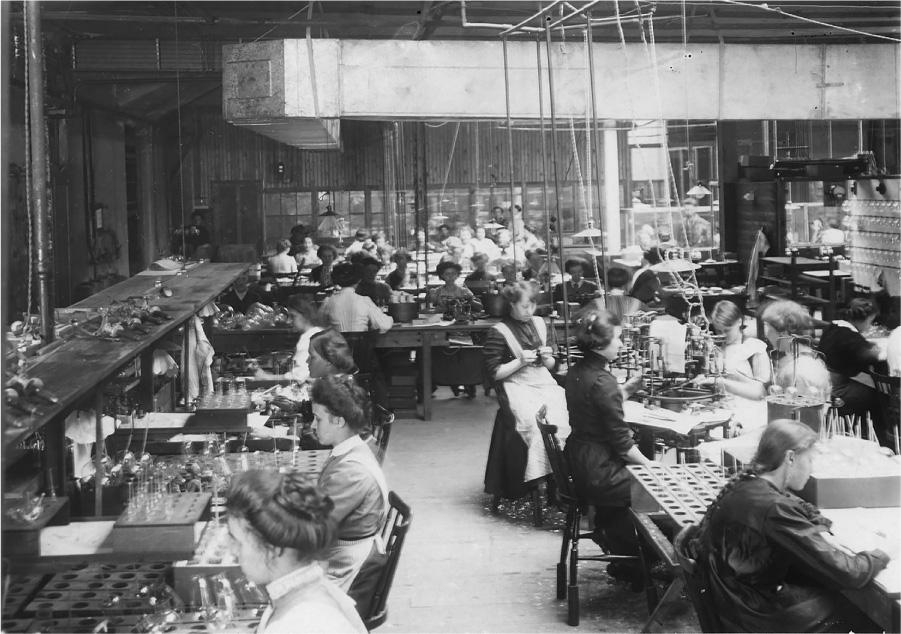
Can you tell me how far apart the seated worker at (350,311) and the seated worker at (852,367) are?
12.9ft

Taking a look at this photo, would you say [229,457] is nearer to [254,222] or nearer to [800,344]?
[800,344]

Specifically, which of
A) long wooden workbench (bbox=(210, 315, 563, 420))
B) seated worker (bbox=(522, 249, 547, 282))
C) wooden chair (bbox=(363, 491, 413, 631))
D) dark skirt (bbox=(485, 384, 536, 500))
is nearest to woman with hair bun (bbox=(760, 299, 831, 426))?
dark skirt (bbox=(485, 384, 536, 500))

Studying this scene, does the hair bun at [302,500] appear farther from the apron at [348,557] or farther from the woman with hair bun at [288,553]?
the apron at [348,557]

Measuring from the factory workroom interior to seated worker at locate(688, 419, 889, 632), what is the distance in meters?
0.01

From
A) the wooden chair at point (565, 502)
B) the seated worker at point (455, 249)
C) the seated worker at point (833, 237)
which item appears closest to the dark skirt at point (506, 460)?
the wooden chair at point (565, 502)

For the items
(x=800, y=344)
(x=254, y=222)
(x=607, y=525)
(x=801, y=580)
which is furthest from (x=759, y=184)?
(x=801, y=580)

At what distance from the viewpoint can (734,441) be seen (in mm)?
5527

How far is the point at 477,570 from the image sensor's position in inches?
260

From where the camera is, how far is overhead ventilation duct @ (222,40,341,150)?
907 cm

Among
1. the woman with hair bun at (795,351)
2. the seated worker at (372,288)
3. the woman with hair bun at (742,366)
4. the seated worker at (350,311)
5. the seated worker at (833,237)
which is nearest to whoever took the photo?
the woman with hair bun at (795,351)

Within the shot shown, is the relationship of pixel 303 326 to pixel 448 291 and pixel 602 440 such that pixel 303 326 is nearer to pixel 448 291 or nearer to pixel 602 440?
pixel 602 440

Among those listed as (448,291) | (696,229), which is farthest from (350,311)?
(696,229)

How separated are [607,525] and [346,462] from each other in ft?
7.89

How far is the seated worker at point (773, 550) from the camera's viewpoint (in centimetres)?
401
